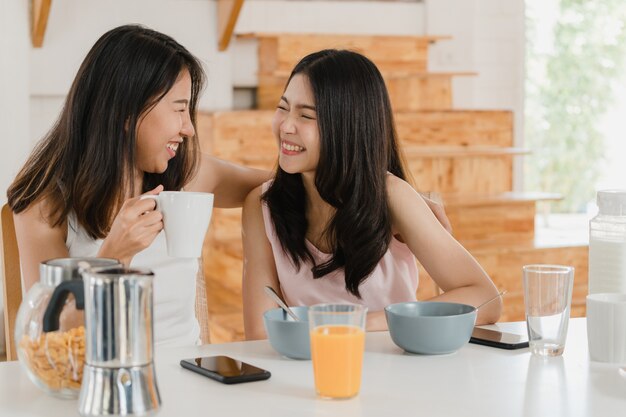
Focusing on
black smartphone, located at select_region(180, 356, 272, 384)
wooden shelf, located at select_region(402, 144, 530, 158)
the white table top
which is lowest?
the white table top

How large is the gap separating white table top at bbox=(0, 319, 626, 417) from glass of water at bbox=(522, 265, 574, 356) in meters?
0.03

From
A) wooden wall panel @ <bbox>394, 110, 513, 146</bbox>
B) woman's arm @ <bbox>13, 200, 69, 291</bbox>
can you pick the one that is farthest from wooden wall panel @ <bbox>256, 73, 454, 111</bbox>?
woman's arm @ <bbox>13, 200, 69, 291</bbox>

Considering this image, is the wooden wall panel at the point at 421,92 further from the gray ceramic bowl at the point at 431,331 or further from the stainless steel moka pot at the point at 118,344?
the stainless steel moka pot at the point at 118,344

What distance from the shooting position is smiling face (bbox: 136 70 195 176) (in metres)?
1.87

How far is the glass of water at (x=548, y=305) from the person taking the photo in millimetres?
1409

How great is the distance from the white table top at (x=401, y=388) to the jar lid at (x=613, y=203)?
10.6 inches

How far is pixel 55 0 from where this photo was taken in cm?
398

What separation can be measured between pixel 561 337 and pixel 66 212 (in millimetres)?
959

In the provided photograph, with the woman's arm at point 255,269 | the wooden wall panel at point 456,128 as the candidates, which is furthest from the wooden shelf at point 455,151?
the woman's arm at point 255,269

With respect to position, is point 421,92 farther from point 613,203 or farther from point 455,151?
point 613,203

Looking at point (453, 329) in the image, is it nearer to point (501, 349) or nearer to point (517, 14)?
point (501, 349)

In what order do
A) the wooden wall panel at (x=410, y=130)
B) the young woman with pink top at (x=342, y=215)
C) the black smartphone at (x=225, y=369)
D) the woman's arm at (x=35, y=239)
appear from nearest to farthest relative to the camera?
the black smartphone at (x=225, y=369)
the woman's arm at (x=35, y=239)
the young woman with pink top at (x=342, y=215)
the wooden wall panel at (x=410, y=130)

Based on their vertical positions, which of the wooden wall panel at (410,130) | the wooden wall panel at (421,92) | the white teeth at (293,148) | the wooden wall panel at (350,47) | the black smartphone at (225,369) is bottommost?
the black smartphone at (225,369)

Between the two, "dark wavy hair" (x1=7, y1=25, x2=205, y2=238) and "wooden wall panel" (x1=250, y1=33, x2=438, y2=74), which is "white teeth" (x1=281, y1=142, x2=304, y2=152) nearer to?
"dark wavy hair" (x1=7, y1=25, x2=205, y2=238)
